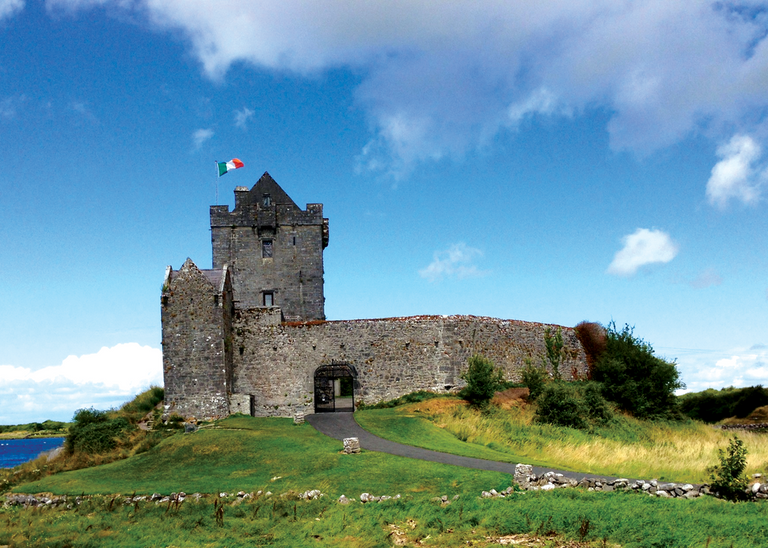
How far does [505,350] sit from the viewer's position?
39.4 meters

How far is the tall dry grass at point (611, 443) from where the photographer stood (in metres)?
23.2

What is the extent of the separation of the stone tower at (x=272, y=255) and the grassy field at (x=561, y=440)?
1481 cm

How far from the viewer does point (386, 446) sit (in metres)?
25.1

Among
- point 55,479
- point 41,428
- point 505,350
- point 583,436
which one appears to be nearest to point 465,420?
point 583,436

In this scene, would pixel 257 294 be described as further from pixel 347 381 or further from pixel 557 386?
pixel 557 386

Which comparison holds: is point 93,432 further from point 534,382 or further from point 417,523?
point 534,382


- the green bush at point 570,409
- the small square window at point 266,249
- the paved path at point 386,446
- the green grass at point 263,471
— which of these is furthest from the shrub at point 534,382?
the small square window at point 266,249

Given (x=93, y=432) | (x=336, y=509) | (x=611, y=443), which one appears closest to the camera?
(x=336, y=509)

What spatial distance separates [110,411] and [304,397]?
10554 mm

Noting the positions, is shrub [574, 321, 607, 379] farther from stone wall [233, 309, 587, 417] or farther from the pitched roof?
the pitched roof

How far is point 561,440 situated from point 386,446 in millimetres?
8488

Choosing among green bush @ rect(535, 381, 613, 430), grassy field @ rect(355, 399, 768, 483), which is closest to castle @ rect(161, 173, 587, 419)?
grassy field @ rect(355, 399, 768, 483)

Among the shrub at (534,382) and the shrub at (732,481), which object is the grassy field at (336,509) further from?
the shrub at (534,382)

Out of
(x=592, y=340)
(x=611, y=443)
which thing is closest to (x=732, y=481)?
(x=611, y=443)
